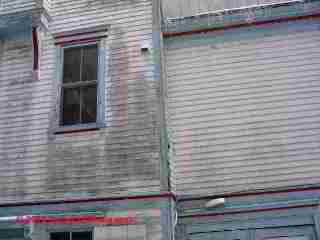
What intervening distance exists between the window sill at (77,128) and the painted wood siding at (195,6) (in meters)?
3.31

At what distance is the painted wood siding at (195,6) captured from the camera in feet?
29.3

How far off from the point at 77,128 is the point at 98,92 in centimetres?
88

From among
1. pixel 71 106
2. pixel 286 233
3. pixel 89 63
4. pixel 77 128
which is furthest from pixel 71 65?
pixel 286 233

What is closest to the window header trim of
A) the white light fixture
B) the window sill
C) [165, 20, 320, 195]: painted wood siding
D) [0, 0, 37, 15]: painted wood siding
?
[0, 0, 37, 15]: painted wood siding

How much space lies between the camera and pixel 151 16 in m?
8.34

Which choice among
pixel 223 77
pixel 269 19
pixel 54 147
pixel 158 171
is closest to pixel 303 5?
pixel 269 19

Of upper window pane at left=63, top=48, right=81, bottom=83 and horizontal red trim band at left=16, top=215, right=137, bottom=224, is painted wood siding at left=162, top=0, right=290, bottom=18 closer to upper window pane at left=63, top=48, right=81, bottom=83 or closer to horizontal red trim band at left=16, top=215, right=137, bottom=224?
upper window pane at left=63, top=48, right=81, bottom=83

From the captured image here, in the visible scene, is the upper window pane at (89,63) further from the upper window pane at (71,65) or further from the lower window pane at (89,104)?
the lower window pane at (89,104)

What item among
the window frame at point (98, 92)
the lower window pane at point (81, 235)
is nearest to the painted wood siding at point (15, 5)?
the window frame at point (98, 92)

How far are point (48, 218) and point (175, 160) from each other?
8.94ft

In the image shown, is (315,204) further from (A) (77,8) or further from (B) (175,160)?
(A) (77,8)

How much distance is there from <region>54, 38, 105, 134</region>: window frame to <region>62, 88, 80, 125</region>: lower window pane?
0.29ft

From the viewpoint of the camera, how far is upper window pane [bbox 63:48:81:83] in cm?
838

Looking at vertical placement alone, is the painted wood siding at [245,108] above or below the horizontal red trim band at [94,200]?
above
